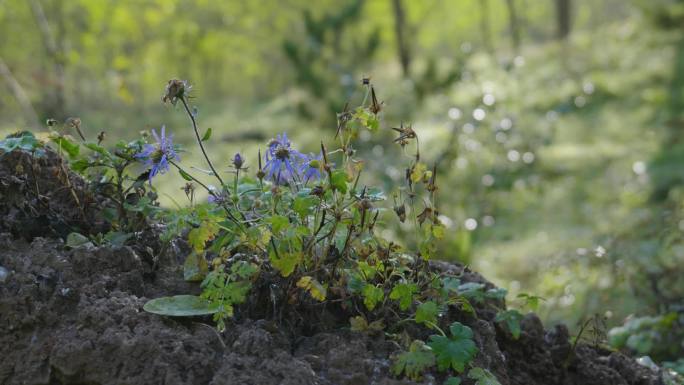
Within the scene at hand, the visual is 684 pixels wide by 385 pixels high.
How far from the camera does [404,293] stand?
1.53 meters

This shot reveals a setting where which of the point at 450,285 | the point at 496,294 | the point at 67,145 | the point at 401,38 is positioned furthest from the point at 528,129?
the point at 67,145

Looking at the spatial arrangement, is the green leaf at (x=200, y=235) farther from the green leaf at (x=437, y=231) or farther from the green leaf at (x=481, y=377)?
the green leaf at (x=481, y=377)

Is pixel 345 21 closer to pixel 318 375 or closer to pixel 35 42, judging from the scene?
pixel 318 375

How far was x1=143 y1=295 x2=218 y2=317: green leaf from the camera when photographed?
5.04ft

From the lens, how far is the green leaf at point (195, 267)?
160 cm

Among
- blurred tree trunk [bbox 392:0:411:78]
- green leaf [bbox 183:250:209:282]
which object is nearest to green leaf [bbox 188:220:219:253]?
green leaf [bbox 183:250:209:282]

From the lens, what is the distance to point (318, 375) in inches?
58.0

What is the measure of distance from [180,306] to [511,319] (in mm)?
922

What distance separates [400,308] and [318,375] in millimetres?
282

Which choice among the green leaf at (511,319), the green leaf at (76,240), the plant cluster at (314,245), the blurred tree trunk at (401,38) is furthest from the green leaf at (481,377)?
the blurred tree trunk at (401,38)

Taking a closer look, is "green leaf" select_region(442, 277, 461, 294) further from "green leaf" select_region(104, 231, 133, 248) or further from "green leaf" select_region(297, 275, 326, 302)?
"green leaf" select_region(104, 231, 133, 248)

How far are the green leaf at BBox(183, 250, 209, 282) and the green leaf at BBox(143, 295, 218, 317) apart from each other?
7 cm

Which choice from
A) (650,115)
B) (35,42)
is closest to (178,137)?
(650,115)

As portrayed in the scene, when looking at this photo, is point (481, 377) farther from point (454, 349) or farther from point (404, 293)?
point (404, 293)
